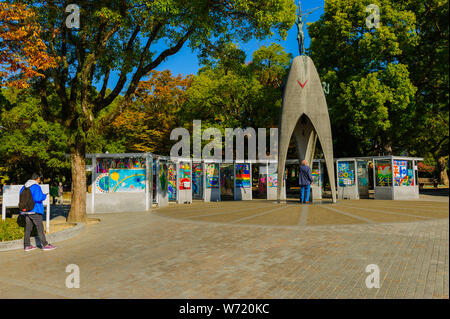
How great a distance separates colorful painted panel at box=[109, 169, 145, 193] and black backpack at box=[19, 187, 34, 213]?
25.1 feet

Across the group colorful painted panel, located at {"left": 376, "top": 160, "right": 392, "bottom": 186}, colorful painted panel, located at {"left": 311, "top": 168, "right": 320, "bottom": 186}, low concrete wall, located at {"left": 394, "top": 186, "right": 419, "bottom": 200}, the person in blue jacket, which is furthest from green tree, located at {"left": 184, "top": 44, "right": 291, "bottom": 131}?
the person in blue jacket

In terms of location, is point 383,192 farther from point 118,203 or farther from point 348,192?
point 118,203

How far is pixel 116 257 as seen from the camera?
21.1ft

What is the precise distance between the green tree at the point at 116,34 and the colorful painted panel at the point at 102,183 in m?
3.24

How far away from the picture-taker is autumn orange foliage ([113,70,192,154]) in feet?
108

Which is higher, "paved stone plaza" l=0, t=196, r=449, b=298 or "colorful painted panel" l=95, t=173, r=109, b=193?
"colorful painted panel" l=95, t=173, r=109, b=193

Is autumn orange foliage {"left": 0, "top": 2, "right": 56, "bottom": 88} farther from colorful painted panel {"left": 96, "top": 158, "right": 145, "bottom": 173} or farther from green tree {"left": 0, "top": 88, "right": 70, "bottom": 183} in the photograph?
green tree {"left": 0, "top": 88, "right": 70, "bottom": 183}

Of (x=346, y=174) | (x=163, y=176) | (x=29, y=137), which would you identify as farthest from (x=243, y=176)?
(x=29, y=137)

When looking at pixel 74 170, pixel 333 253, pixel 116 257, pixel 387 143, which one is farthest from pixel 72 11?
pixel 387 143

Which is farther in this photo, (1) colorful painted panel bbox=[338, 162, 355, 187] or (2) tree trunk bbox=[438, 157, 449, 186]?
(1) colorful painted panel bbox=[338, 162, 355, 187]

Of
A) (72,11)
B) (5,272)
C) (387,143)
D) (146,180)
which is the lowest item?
(5,272)

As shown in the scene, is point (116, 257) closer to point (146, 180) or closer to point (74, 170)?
point (74, 170)

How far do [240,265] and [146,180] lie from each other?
35.0 ft

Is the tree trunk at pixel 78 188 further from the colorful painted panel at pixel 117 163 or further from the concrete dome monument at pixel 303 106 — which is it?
the concrete dome monument at pixel 303 106
